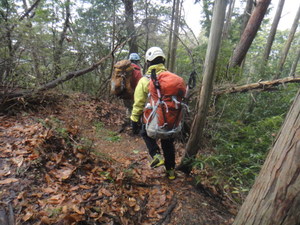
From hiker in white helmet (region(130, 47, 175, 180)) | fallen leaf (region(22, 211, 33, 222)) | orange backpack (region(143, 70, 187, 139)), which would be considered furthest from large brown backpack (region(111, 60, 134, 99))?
fallen leaf (region(22, 211, 33, 222))

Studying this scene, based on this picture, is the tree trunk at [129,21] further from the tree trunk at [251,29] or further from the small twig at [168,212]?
the small twig at [168,212]

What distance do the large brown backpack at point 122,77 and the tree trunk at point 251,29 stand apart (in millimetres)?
3422

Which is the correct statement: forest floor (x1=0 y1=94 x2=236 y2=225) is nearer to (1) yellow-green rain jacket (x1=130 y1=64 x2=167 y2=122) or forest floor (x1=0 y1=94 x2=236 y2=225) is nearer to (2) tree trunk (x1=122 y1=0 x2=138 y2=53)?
(1) yellow-green rain jacket (x1=130 y1=64 x2=167 y2=122)

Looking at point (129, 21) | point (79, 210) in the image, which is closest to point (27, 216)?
point (79, 210)

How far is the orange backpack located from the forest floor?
1.02m

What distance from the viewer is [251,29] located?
562 centimetres

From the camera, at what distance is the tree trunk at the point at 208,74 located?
2.51 m

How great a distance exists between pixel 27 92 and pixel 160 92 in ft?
14.4

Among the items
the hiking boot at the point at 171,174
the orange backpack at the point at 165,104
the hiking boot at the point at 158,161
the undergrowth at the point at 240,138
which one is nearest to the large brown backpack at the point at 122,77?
the orange backpack at the point at 165,104

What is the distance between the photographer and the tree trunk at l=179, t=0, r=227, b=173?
2.51 m

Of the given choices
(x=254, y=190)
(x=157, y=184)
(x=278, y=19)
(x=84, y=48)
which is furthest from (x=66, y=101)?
(x=278, y=19)

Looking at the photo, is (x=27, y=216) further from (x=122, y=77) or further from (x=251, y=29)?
(x=251, y=29)

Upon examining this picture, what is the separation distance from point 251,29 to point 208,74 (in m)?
4.22

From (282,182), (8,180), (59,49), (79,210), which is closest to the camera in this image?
(282,182)
